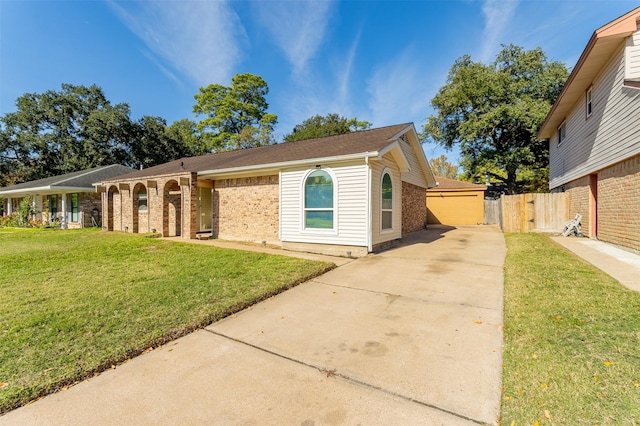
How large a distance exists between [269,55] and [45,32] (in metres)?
13.3

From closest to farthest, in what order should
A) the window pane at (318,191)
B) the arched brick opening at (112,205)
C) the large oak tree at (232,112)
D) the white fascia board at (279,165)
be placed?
the white fascia board at (279,165)
the window pane at (318,191)
the arched brick opening at (112,205)
the large oak tree at (232,112)

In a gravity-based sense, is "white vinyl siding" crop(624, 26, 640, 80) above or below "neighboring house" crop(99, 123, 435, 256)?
above

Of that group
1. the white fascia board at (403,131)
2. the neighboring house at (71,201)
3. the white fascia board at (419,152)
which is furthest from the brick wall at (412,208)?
the neighboring house at (71,201)

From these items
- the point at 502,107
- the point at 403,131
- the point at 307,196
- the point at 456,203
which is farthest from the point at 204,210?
the point at 502,107

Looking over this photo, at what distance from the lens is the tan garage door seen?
18828 millimetres

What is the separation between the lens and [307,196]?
9.00 meters

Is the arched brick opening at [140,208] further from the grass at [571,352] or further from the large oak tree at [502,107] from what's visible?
the large oak tree at [502,107]

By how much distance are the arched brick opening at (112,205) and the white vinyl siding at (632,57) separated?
20.9 meters

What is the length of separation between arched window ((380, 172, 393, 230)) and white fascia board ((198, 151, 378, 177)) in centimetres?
164

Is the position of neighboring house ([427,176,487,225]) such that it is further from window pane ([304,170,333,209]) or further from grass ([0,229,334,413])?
grass ([0,229,334,413])

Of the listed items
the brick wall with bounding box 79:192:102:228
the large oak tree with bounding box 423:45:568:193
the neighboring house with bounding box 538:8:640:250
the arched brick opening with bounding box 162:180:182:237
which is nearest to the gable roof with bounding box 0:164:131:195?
the brick wall with bounding box 79:192:102:228

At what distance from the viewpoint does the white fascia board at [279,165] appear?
25.7 ft

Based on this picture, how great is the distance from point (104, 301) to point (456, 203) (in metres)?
19.8

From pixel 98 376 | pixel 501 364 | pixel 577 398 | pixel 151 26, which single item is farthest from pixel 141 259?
pixel 151 26
